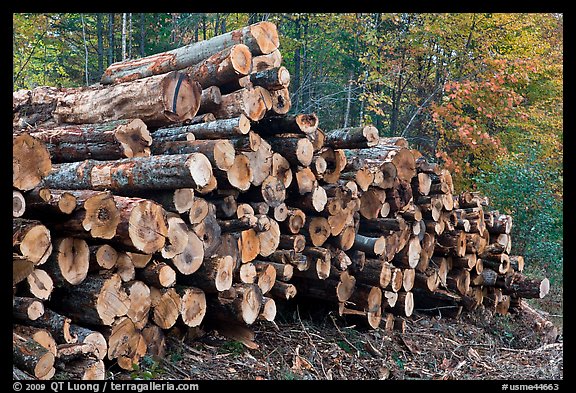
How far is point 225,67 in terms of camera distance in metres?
5.35

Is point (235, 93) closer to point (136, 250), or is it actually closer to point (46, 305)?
point (136, 250)

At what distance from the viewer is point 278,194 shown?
5539mm

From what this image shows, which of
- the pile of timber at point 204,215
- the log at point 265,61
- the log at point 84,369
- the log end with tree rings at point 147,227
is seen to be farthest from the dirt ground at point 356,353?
the log at point 265,61

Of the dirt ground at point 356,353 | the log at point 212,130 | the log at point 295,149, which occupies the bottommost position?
the dirt ground at point 356,353

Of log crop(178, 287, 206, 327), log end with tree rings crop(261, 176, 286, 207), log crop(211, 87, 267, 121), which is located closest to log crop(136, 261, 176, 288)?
log crop(178, 287, 206, 327)

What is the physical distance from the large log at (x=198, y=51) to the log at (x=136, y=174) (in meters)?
1.77

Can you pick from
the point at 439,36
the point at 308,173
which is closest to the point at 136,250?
the point at 308,173

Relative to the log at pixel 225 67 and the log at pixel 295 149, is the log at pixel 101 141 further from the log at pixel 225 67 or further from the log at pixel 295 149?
the log at pixel 295 149

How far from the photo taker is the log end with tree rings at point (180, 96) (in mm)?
5074

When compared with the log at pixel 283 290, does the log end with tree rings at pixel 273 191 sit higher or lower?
higher

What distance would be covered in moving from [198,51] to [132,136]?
5.55 feet

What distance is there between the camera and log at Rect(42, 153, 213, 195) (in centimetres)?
445

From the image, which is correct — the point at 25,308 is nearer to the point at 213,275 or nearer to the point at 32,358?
the point at 32,358

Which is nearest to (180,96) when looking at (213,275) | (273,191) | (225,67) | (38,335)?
(225,67)
